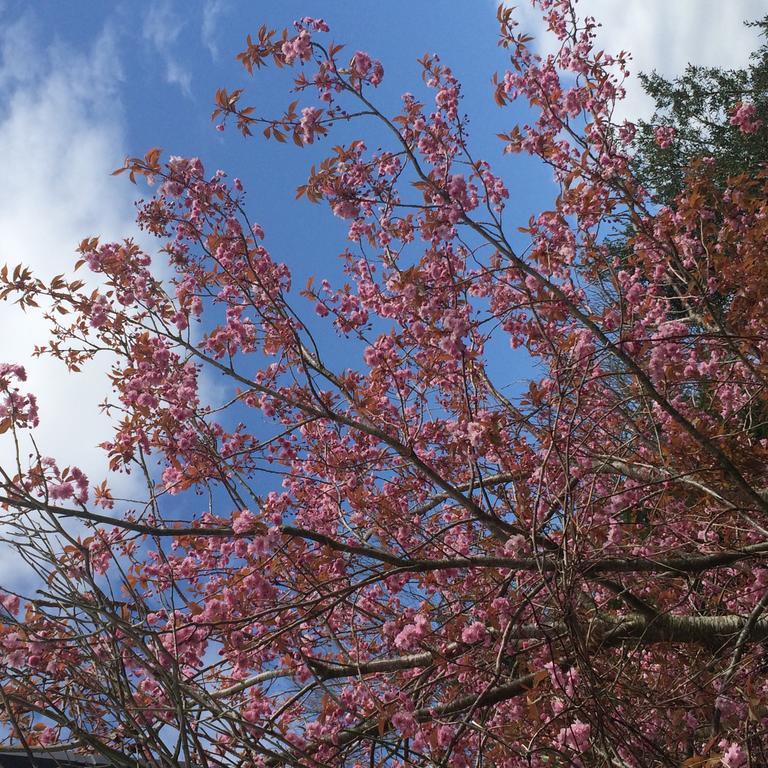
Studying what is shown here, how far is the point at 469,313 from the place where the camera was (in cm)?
549

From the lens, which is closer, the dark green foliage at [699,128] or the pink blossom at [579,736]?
the pink blossom at [579,736]

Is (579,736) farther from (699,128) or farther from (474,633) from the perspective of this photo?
(699,128)

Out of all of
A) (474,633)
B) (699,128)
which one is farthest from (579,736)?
(699,128)

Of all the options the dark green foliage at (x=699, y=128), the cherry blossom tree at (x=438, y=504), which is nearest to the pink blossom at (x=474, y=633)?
the cherry blossom tree at (x=438, y=504)

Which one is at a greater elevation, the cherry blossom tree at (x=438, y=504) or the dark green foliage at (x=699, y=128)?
the dark green foliage at (x=699, y=128)

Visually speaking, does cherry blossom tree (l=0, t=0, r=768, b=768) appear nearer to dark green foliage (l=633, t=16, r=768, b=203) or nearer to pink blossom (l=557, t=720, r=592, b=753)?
pink blossom (l=557, t=720, r=592, b=753)

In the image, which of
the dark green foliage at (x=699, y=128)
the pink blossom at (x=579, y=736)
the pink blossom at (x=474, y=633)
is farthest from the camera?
the dark green foliage at (x=699, y=128)

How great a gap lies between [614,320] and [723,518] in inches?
67.3

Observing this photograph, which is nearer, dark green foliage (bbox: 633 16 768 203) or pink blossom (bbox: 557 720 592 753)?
pink blossom (bbox: 557 720 592 753)

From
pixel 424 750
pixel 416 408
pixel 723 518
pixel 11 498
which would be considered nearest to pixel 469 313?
pixel 416 408

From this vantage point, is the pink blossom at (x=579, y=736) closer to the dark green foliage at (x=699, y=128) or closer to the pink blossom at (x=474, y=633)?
the pink blossom at (x=474, y=633)

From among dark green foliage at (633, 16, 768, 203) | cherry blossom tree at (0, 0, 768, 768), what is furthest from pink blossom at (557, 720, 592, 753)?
dark green foliage at (633, 16, 768, 203)

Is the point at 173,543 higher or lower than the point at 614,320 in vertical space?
lower

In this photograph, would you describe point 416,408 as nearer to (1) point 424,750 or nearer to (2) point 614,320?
(2) point 614,320
